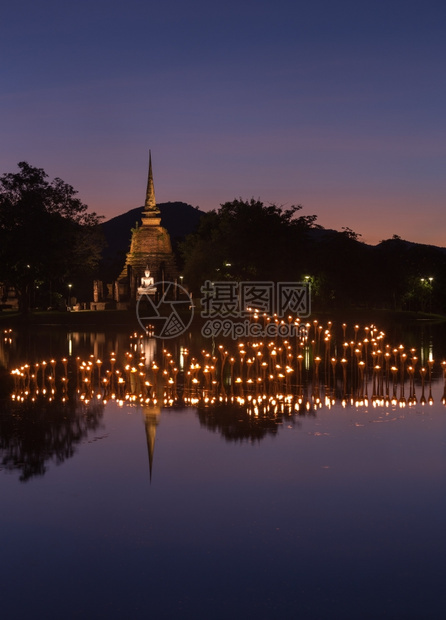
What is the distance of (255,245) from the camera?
6781 centimetres

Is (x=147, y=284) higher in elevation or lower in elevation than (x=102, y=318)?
higher

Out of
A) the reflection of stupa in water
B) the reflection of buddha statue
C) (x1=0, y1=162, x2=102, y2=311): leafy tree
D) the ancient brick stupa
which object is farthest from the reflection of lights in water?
the ancient brick stupa

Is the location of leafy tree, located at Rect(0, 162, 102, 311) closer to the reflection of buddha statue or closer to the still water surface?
the reflection of buddha statue

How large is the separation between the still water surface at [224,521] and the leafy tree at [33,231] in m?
50.9

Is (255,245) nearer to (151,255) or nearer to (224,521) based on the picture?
(151,255)

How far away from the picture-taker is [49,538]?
24.2ft

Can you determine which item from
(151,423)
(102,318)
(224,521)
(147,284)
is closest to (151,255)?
(147,284)

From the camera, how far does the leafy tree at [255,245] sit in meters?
67.4

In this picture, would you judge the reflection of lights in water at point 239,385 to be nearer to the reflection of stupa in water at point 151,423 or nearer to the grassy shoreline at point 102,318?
the reflection of stupa in water at point 151,423

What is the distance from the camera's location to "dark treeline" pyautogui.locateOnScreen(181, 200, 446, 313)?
6800cm

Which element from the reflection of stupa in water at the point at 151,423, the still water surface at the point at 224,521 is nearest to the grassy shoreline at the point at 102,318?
the reflection of stupa in water at the point at 151,423

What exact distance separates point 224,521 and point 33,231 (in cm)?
5805

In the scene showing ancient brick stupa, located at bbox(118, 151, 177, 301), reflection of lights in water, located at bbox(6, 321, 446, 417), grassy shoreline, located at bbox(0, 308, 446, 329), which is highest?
ancient brick stupa, located at bbox(118, 151, 177, 301)

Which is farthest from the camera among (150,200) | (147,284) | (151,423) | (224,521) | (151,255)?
(150,200)
